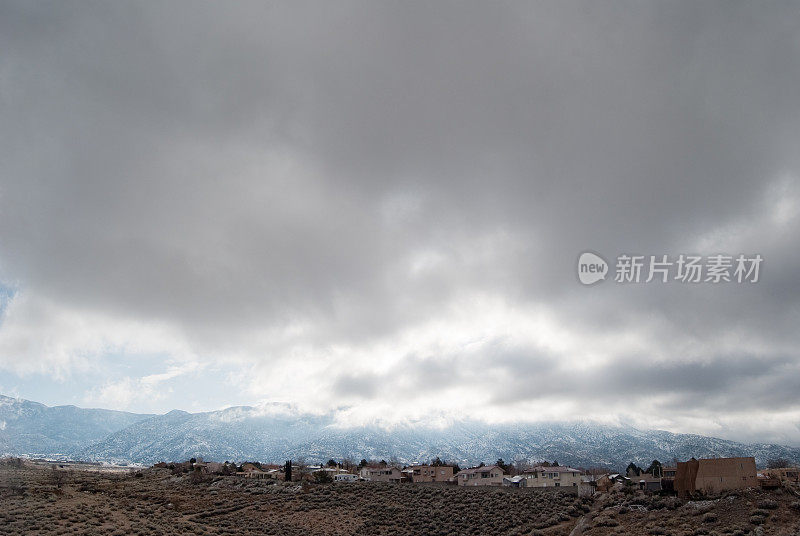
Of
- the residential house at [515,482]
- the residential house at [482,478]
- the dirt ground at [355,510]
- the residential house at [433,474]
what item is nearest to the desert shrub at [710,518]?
the dirt ground at [355,510]

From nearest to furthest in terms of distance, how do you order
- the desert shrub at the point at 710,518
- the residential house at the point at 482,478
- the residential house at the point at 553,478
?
1. the desert shrub at the point at 710,518
2. the residential house at the point at 553,478
3. the residential house at the point at 482,478

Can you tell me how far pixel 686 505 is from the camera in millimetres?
46938

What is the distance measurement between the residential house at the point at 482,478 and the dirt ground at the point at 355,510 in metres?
9.09

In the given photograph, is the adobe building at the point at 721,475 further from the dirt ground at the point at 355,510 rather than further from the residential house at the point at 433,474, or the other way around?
the residential house at the point at 433,474

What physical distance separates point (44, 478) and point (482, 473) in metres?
72.5

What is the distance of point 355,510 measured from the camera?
221 ft

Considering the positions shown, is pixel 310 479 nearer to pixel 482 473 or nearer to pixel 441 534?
pixel 482 473

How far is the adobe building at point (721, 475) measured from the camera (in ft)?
159

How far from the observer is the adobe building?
48.4 metres

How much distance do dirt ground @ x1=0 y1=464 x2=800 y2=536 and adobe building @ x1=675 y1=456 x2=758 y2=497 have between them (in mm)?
2846

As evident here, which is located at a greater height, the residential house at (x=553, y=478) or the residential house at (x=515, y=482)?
the residential house at (x=553, y=478)

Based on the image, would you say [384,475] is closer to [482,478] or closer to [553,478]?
[482,478]

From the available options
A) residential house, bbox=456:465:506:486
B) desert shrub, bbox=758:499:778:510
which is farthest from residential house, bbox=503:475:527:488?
desert shrub, bbox=758:499:778:510

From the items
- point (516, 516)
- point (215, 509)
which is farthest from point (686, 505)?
point (215, 509)
